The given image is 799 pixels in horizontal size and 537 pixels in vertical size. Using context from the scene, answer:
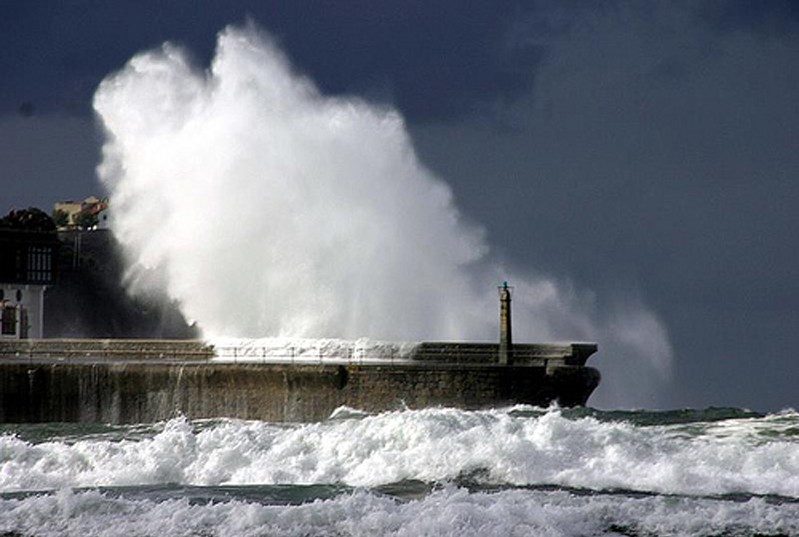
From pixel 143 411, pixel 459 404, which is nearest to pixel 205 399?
pixel 143 411

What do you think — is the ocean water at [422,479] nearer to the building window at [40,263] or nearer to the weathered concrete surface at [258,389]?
the weathered concrete surface at [258,389]

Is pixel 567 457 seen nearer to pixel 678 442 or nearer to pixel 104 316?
pixel 678 442

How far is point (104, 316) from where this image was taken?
206 ft

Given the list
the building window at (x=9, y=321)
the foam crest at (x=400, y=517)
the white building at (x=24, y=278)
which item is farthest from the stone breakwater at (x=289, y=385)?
the white building at (x=24, y=278)

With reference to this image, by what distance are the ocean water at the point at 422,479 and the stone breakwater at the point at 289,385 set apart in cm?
259

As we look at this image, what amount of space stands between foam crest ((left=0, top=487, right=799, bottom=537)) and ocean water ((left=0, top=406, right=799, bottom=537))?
0.7 inches

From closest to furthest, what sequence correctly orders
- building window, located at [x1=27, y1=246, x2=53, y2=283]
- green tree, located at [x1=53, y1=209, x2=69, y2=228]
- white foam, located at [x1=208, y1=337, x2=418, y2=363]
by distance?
1. white foam, located at [x1=208, y1=337, x2=418, y2=363]
2. building window, located at [x1=27, y1=246, x2=53, y2=283]
3. green tree, located at [x1=53, y1=209, x2=69, y2=228]

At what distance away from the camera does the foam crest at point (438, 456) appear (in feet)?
64.1

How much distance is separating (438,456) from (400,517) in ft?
16.3

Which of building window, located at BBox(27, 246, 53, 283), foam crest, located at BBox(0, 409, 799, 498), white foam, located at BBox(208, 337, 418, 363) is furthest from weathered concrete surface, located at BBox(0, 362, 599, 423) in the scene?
building window, located at BBox(27, 246, 53, 283)

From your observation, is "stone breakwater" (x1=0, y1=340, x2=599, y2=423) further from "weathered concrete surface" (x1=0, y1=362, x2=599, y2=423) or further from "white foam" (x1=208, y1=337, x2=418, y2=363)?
"white foam" (x1=208, y1=337, x2=418, y2=363)

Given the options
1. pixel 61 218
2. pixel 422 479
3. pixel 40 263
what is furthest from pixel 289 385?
pixel 61 218

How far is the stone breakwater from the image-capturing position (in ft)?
89.8

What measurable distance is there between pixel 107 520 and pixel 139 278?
28.1 metres
